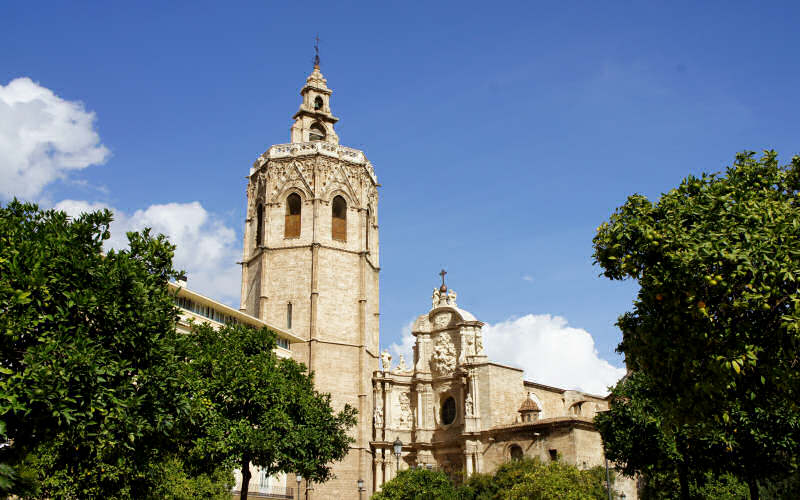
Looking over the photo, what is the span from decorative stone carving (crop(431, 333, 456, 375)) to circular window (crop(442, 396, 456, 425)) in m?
1.93

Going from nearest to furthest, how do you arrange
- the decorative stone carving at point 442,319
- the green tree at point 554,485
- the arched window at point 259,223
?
the green tree at point 554,485
the decorative stone carving at point 442,319
the arched window at point 259,223

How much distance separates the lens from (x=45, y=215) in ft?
57.6

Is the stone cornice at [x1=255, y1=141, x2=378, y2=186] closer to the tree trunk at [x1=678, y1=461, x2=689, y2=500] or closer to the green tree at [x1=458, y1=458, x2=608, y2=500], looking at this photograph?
the green tree at [x1=458, y1=458, x2=608, y2=500]

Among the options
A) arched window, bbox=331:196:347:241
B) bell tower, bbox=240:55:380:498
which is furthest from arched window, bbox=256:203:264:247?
arched window, bbox=331:196:347:241

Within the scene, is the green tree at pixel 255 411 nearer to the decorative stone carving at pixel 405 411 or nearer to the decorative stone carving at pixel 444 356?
the decorative stone carving at pixel 444 356

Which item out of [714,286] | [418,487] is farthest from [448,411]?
[714,286]

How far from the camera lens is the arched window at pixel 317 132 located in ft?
188

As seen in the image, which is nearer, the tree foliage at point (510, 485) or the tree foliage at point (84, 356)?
the tree foliage at point (84, 356)

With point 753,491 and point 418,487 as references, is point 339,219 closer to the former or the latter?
point 418,487

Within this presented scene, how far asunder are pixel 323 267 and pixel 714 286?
38.6 meters

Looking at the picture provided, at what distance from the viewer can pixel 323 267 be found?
4984cm

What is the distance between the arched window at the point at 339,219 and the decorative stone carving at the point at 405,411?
11822mm

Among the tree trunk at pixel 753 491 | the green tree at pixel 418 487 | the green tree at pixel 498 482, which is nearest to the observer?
the tree trunk at pixel 753 491

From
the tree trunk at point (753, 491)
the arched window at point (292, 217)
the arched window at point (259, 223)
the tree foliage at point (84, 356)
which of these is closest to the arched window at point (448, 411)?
the arched window at point (292, 217)
